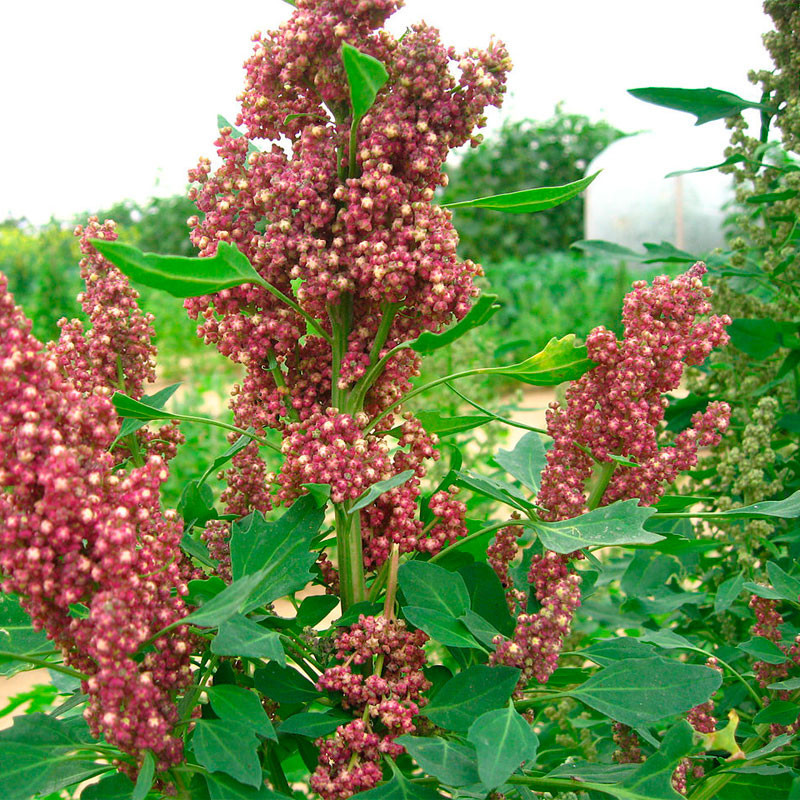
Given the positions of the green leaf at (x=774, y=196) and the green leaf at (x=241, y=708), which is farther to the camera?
the green leaf at (x=774, y=196)

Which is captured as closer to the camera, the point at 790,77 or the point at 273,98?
the point at 273,98

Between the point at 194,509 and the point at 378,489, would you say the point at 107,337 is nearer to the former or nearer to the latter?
the point at 194,509

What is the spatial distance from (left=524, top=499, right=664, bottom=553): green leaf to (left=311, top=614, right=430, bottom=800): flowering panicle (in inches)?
6.8

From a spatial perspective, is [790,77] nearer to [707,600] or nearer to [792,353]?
[792,353]

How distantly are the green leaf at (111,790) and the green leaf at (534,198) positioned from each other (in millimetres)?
587

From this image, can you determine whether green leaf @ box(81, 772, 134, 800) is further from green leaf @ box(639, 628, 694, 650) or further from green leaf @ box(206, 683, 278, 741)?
green leaf @ box(639, 628, 694, 650)

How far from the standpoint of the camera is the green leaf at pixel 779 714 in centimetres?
93

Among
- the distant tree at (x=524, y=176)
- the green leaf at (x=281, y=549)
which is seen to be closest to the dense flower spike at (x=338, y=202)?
the green leaf at (x=281, y=549)

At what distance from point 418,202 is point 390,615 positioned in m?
0.40

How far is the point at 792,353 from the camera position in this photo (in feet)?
4.75

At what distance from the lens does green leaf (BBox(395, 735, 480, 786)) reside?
0.69 meters

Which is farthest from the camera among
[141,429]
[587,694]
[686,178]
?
[686,178]

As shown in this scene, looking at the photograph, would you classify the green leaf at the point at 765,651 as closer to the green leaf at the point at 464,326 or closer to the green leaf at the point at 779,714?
the green leaf at the point at 779,714

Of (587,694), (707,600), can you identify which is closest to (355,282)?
(587,694)
